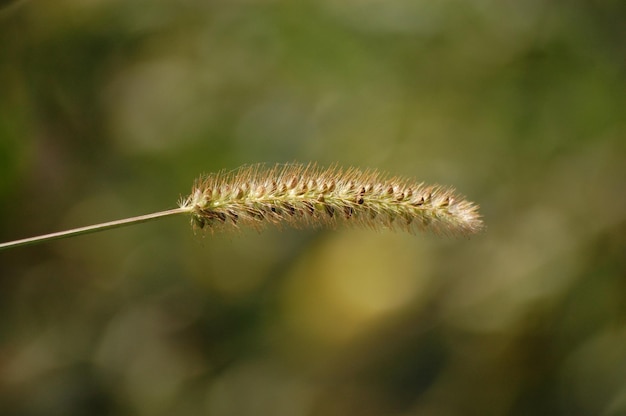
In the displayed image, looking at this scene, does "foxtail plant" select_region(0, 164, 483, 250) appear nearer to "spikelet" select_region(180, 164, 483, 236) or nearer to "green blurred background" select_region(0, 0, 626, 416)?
"spikelet" select_region(180, 164, 483, 236)

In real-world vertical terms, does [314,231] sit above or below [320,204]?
above

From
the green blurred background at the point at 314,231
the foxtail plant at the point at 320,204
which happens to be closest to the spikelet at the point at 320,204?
the foxtail plant at the point at 320,204

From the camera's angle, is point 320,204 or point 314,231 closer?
point 320,204

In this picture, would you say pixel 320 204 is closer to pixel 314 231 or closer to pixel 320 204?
pixel 320 204

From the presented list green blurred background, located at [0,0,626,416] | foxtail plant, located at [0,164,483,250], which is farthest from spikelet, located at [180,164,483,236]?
green blurred background, located at [0,0,626,416]

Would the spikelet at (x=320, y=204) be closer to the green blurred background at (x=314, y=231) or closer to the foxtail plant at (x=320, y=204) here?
the foxtail plant at (x=320, y=204)

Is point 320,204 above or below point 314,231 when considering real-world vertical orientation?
below

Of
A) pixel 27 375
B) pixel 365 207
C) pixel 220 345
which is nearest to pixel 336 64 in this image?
pixel 220 345

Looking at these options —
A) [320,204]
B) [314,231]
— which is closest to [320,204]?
[320,204]
